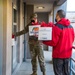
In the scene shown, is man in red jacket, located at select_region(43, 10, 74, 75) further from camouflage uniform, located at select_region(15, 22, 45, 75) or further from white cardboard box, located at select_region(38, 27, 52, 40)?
camouflage uniform, located at select_region(15, 22, 45, 75)

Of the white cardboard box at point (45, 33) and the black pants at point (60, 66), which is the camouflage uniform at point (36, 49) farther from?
the black pants at point (60, 66)

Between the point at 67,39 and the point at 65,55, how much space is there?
26 cm

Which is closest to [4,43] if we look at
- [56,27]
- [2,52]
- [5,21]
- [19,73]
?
[2,52]

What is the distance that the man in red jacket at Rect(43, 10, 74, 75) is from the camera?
10.6 feet

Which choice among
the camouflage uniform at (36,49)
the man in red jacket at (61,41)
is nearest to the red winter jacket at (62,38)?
the man in red jacket at (61,41)

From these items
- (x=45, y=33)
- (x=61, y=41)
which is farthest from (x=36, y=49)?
(x=61, y=41)

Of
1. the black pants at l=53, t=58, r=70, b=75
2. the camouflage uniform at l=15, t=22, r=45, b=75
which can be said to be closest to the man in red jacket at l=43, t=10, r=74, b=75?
the black pants at l=53, t=58, r=70, b=75

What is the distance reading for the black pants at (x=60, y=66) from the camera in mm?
3316

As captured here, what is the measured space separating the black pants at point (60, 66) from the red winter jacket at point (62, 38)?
0.27ft

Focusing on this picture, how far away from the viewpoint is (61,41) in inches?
127

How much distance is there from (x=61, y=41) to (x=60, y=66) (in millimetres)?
414

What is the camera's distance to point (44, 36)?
3.40 meters

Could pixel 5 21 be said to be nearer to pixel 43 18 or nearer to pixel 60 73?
pixel 60 73

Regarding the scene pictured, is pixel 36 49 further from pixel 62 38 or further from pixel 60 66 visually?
pixel 62 38
